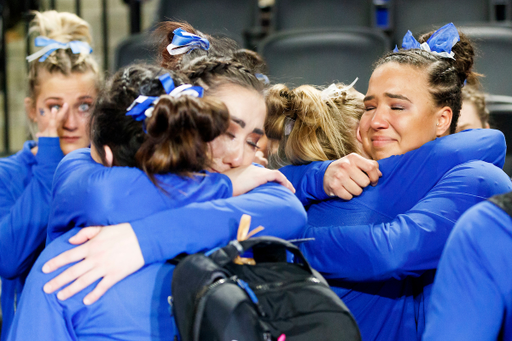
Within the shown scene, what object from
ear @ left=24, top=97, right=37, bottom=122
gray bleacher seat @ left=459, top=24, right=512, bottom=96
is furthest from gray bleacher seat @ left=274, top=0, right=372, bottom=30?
ear @ left=24, top=97, right=37, bottom=122

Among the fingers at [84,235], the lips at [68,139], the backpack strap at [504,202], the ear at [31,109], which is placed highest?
the backpack strap at [504,202]

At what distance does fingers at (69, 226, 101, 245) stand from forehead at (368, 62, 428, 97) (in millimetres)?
862

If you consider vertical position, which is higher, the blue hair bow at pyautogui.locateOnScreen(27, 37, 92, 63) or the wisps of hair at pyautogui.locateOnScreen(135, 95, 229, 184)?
the blue hair bow at pyautogui.locateOnScreen(27, 37, 92, 63)

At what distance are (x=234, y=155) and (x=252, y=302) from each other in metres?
0.43

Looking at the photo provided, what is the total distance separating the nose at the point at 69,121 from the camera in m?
1.95

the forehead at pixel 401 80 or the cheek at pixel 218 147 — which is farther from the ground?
the forehead at pixel 401 80

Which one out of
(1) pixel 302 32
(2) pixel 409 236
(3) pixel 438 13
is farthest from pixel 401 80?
(3) pixel 438 13

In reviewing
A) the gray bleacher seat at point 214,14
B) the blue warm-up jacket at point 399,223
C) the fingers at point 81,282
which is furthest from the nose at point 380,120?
the gray bleacher seat at point 214,14

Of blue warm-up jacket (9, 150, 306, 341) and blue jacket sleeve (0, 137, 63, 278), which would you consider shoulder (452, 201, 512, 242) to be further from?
blue jacket sleeve (0, 137, 63, 278)

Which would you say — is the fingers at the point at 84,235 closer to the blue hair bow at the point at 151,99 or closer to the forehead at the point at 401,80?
the blue hair bow at the point at 151,99

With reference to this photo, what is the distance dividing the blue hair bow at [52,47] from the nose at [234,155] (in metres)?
1.18

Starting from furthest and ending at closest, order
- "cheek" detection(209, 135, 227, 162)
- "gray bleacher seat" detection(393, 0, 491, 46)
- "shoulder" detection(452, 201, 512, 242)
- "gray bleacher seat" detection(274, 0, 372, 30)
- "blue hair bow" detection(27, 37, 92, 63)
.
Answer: "gray bleacher seat" detection(274, 0, 372, 30) < "gray bleacher seat" detection(393, 0, 491, 46) < "blue hair bow" detection(27, 37, 92, 63) < "cheek" detection(209, 135, 227, 162) < "shoulder" detection(452, 201, 512, 242)

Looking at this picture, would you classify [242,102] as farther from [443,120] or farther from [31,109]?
[31,109]

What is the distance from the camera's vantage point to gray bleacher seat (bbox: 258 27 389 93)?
123 inches
